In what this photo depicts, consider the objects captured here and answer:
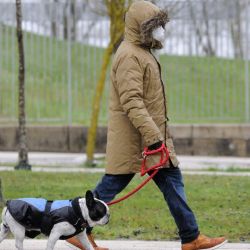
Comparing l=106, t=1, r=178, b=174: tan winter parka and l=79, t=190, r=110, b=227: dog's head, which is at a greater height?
l=106, t=1, r=178, b=174: tan winter parka

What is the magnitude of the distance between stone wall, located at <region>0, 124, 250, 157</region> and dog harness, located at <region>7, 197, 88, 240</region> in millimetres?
9620

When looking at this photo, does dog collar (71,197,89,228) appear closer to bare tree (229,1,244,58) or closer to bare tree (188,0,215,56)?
bare tree (188,0,215,56)

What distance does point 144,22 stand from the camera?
7.10m

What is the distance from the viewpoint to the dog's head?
22.5 feet

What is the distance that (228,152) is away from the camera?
54.3 feet

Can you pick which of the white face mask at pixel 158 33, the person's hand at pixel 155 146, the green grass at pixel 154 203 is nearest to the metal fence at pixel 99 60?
the green grass at pixel 154 203

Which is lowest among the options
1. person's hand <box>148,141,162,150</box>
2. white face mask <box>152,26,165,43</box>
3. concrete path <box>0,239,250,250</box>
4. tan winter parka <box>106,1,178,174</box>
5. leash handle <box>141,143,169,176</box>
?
concrete path <box>0,239,250,250</box>

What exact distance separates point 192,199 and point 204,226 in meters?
1.39

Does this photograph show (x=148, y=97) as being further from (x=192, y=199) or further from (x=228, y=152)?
(x=228, y=152)

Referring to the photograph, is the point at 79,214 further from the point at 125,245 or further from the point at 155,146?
the point at 125,245

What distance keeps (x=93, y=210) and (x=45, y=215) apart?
34 centimetres

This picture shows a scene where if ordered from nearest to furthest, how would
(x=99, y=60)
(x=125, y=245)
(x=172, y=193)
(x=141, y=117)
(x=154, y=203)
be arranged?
(x=141, y=117)
(x=172, y=193)
(x=125, y=245)
(x=154, y=203)
(x=99, y=60)

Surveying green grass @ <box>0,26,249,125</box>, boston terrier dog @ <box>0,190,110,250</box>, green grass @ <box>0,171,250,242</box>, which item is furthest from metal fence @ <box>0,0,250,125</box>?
boston terrier dog @ <box>0,190,110,250</box>

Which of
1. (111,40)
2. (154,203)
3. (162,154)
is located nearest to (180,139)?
(111,40)
